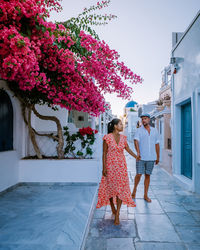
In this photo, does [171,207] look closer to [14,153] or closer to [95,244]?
[95,244]

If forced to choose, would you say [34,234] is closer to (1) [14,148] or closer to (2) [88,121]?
(1) [14,148]

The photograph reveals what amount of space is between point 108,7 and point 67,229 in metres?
3.61

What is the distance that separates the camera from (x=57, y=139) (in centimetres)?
617

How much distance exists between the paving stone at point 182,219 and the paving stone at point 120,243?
3.38 feet

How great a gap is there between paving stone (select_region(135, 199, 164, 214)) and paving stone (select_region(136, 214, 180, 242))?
0.67 ft

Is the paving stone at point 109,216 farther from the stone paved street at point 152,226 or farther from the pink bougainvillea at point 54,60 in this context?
the pink bougainvillea at point 54,60

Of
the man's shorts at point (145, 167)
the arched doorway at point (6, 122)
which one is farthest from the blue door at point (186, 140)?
Result: the arched doorway at point (6, 122)

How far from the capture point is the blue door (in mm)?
6609

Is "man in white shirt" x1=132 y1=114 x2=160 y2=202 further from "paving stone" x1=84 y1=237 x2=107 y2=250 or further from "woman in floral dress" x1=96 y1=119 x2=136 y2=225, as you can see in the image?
"paving stone" x1=84 y1=237 x2=107 y2=250

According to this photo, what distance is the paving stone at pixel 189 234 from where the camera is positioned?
10.3 feet

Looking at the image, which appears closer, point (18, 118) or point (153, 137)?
point (153, 137)

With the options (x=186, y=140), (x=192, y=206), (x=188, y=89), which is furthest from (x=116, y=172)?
(x=186, y=140)

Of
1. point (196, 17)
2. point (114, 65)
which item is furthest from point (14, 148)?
point (196, 17)

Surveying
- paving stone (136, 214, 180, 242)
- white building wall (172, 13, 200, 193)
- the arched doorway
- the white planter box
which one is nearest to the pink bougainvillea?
the arched doorway
